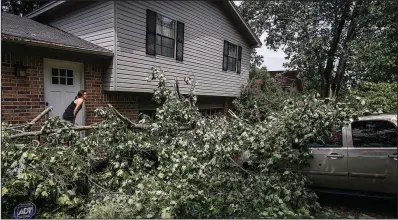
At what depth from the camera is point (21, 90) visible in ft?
22.5

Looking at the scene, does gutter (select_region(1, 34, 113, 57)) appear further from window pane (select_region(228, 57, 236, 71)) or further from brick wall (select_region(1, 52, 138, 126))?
window pane (select_region(228, 57, 236, 71))

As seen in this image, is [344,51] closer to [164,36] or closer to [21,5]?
[164,36]

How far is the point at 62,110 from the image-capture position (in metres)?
7.84

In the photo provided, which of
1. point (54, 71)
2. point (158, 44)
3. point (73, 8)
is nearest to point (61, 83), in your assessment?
point (54, 71)

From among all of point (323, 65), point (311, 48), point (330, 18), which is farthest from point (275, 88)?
point (330, 18)

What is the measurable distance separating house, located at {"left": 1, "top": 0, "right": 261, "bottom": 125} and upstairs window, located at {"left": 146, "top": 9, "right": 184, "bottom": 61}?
31 mm

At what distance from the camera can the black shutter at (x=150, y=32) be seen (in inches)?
358

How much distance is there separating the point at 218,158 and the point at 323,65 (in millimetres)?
13708

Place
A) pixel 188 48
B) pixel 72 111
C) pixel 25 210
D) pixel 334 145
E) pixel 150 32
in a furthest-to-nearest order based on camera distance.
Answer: pixel 188 48 < pixel 150 32 < pixel 72 111 < pixel 334 145 < pixel 25 210

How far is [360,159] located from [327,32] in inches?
543

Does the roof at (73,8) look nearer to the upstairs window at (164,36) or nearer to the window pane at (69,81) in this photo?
the upstairs window at (164,36)

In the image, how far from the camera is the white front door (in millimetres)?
7477

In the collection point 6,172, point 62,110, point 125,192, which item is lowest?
point 125,192

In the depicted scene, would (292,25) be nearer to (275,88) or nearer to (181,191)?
(275,88)
